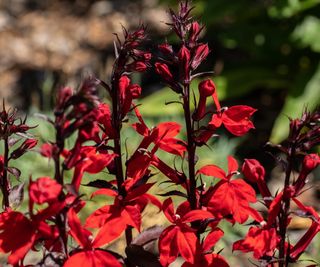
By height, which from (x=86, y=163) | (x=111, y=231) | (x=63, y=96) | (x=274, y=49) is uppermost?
(x=63, y=96)

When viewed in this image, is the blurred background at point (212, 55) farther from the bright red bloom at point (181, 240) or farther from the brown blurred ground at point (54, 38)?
the bright red bloom at point (181, 240)

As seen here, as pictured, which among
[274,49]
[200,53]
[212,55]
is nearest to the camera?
[200,53]

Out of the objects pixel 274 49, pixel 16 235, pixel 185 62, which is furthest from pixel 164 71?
pixel 274 49

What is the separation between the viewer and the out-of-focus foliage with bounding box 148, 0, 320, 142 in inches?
150

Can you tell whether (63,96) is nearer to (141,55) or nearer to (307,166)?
(141,55)

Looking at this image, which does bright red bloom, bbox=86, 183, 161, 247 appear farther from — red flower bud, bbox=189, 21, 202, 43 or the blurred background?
the blurred background

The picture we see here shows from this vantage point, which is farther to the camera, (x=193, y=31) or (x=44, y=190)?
(x=193, y=31)

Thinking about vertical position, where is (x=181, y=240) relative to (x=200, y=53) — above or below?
below

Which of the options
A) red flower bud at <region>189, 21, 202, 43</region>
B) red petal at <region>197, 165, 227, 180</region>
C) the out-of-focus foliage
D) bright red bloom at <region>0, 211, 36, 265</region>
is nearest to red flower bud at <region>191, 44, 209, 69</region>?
red flower bud at <region>189, 21, 202, 43</region>

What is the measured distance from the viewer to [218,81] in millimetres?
4270

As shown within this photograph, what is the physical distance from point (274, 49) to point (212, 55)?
1.36 m

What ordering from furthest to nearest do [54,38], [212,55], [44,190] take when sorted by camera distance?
1. [54,38]
2. [212,55]
3. [44,190]

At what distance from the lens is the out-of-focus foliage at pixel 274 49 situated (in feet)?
12.5

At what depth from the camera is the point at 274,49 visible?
4.24m
